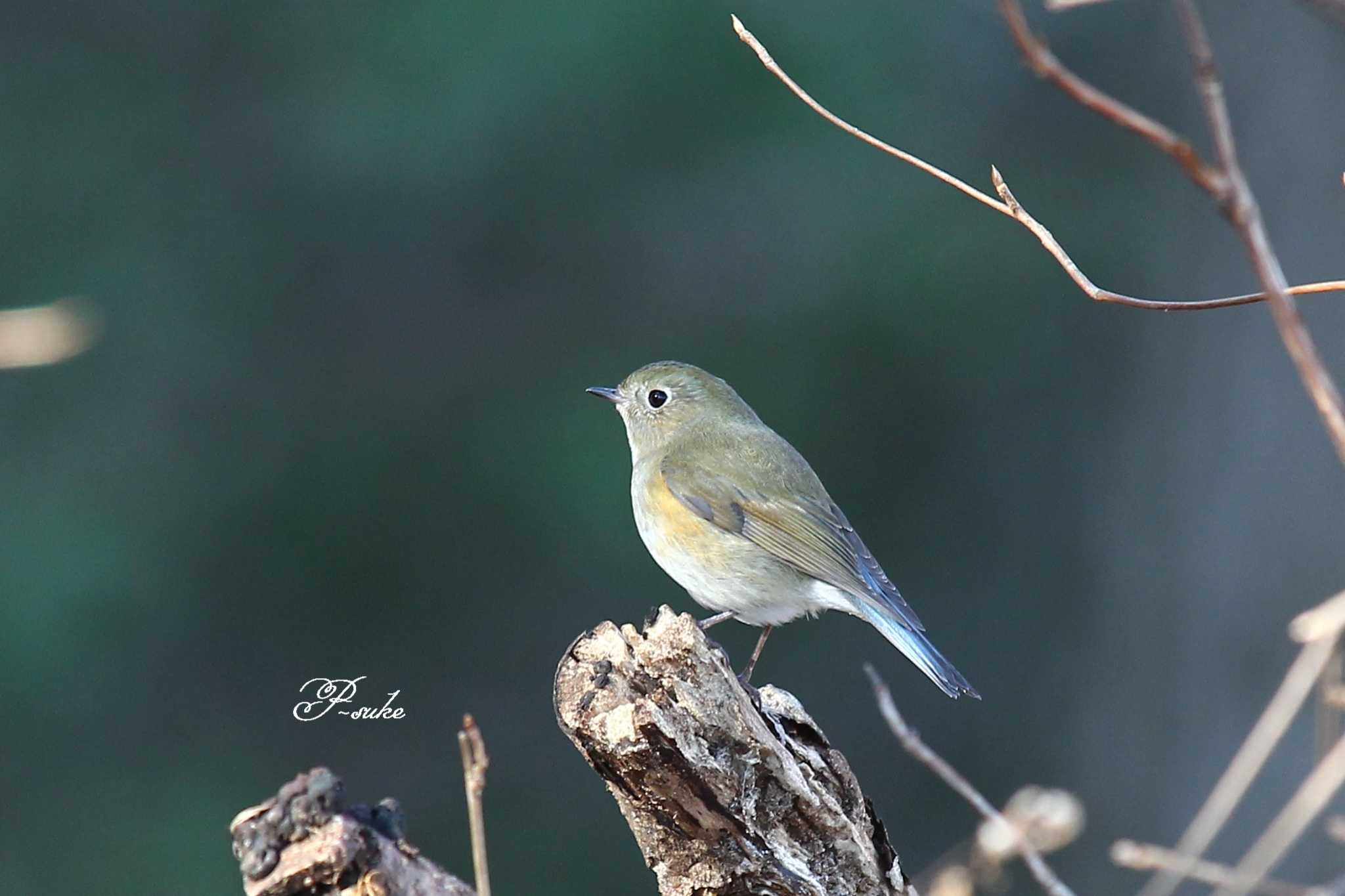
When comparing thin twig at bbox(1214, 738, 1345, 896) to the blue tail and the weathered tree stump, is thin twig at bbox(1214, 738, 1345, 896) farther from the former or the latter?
the blue tail

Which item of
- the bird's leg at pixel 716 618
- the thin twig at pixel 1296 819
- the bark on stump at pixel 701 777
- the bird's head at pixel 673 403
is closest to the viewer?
the thin twig at pixel 1296 819

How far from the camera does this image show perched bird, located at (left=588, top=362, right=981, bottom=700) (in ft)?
13.5

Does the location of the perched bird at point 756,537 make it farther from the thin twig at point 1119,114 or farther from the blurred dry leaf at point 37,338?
the thin twig at point 1119,114

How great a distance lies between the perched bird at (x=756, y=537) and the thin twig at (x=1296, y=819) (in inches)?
76.6

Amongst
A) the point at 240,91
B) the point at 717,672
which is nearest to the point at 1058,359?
the point at 240,91

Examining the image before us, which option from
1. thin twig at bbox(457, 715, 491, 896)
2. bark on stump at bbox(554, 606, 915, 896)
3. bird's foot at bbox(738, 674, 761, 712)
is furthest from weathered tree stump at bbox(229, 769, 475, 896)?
bird's foot at bbox(738, 674, 761, 712)

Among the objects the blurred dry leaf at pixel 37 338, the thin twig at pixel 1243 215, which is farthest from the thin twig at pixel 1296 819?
the blurred dry leaf at pixel 37 338

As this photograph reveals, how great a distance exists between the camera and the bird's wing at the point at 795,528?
4121mm

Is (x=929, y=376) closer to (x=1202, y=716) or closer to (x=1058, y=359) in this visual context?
(x=1058, y=359)

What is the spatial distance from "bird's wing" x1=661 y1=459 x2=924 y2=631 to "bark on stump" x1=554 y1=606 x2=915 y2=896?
137 cm

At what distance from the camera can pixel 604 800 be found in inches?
326

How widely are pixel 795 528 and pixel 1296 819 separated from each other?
98.4 inches

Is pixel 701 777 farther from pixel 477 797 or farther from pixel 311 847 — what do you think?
pixel 311 847

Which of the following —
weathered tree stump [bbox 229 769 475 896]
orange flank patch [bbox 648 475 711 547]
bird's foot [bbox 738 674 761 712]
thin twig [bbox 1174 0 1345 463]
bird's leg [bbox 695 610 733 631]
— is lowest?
thin twig [bbox 1174 0 1345 463]
